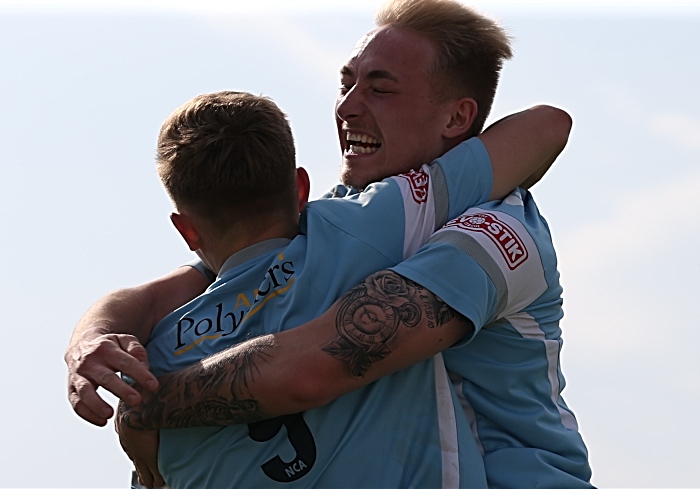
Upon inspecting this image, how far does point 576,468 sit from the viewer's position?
4.23 meters

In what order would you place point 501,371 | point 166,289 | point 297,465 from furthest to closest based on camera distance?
point 166,289 → point 501,371 → point 297,465

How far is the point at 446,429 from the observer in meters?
A: 3.95

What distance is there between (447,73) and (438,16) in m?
0.33

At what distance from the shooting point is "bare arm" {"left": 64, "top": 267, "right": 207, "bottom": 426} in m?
3.82

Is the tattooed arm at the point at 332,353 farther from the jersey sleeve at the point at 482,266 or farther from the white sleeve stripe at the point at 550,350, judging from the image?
the white sleeve stripe at the point at 550,350

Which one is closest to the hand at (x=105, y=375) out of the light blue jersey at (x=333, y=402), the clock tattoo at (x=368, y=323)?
the light blue jersey at (x=333, y=402)

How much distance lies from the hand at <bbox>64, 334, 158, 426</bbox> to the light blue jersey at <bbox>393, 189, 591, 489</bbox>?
3.63 ft

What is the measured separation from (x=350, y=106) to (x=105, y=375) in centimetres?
196

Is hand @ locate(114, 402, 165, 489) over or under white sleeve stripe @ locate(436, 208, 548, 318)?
under

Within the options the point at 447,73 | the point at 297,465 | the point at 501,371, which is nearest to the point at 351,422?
the point at 297,465

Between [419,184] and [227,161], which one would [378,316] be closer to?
[419,184]

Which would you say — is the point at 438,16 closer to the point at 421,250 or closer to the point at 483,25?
the point at 483,25

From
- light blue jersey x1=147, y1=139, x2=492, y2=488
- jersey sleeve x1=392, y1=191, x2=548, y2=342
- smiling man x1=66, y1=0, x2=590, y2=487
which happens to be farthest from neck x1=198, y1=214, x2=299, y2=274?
Answer: jersey sleeve x1=392, y1=191, x2=548, y2=342

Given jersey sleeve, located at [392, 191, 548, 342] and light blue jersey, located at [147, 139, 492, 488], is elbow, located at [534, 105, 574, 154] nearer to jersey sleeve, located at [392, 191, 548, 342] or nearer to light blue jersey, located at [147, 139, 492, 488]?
jersey sleeve, located at [392, 191, 548, 342]
